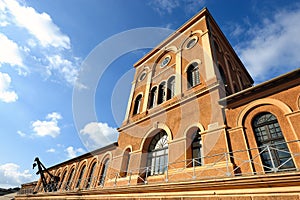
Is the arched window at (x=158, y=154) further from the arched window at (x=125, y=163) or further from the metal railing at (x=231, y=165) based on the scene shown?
the arched window at (x=125, y=163)

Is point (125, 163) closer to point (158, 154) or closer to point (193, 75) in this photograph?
point (158, 154)

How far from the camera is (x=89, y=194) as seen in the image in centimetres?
1188

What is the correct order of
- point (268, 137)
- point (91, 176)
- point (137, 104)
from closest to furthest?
point (268, 137), point (137, 104), point (91, 176)

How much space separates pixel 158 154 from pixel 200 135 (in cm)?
345

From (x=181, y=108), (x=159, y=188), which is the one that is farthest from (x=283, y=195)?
(x=181, y=108)

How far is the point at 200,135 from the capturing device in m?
9.91

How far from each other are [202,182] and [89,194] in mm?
8916

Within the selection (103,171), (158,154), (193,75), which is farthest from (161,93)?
(103,171)

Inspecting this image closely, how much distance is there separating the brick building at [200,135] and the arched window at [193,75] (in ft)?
0.28

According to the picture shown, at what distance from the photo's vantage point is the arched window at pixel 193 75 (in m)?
13.1

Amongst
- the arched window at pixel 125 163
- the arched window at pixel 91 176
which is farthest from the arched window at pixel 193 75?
the arched window at pixel 91 176

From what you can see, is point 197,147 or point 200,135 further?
point 200,135

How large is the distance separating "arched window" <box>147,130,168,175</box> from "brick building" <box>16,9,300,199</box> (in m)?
0.07

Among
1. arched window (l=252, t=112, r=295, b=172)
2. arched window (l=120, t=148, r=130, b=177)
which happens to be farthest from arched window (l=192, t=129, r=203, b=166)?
arched window (l=120, t=148, r=130, b=177)
